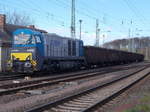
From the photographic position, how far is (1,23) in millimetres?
45281

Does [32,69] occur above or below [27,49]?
below

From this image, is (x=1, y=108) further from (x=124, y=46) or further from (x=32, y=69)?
(x=124, y=46)

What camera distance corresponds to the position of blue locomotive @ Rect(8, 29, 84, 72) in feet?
78.9

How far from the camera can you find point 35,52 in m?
24.1

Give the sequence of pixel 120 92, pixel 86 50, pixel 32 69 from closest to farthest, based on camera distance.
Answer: pixel 120 92
pixel 32 69
pixel 86 50

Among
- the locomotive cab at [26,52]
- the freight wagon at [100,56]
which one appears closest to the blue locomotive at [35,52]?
the locomotive cab at [26,52]

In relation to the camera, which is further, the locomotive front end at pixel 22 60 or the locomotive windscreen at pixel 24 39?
the locomotive windscreen at pixel 24 39

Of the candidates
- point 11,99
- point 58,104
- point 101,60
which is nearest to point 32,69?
point 11,99

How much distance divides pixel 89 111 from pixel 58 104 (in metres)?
1.49

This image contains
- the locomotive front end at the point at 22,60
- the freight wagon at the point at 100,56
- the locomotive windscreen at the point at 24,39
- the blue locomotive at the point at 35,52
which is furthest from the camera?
the freight wagon at the point at 100,56

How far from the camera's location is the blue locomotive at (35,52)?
24.1 m

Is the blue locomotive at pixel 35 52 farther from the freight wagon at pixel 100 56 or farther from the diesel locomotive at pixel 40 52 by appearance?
the freight wagon at pixel 100 56

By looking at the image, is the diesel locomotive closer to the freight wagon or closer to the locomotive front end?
the locomotive front end

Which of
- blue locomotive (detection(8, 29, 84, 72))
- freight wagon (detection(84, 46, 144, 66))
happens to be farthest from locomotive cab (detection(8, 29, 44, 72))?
freight wagon (detection(84, 46, 144, 66))
